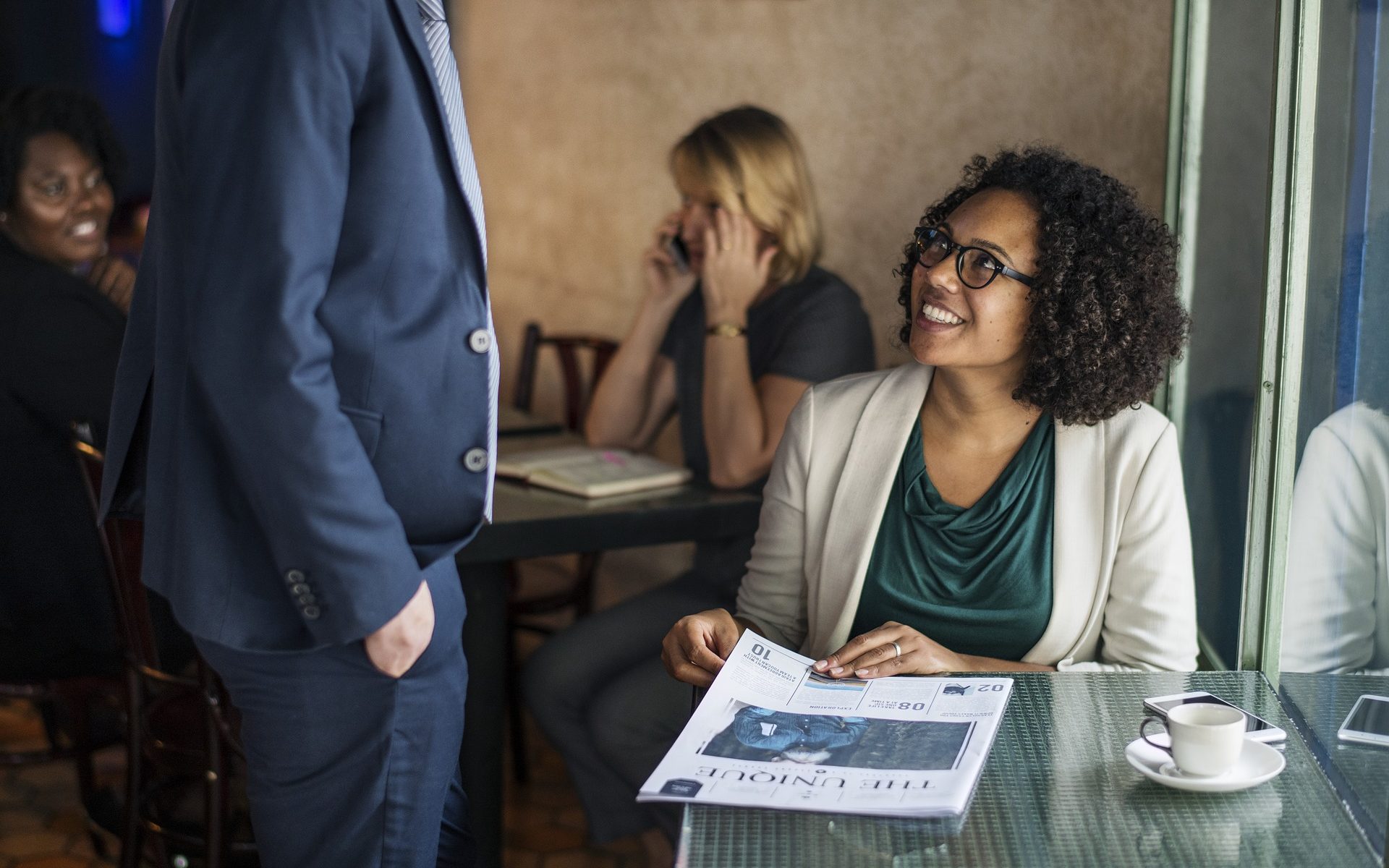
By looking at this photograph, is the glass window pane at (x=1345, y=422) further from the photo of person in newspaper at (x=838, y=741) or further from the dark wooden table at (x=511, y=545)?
the dark wooden table at (x=511, y=545)

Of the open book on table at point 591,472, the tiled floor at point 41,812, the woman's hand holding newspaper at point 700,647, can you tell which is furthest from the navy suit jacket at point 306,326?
the tiled floor at point 41,812

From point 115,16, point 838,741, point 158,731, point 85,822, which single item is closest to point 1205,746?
point 838,741

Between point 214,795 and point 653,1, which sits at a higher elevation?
point 653,1

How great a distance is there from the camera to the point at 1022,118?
256 centimetres

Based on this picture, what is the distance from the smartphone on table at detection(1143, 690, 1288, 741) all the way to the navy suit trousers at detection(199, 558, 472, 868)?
0.77 metres

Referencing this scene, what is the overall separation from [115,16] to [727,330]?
136 inches

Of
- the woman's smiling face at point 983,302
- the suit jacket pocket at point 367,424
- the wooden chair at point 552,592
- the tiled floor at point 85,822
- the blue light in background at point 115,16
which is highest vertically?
the blue light in background at point 115,16

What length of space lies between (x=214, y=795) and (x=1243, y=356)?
171cm

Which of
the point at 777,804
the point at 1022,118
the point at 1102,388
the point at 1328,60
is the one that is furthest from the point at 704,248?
the point at 777,804

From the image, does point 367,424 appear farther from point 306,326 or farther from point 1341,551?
point 1341,551

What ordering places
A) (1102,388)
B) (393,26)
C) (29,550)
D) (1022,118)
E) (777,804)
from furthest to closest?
(1022,118) → (29,550) → (1102,388) → (393,26) → (777,804)

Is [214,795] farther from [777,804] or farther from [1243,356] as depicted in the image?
[1243,356]

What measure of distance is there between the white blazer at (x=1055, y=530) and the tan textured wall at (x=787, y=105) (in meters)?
0.90

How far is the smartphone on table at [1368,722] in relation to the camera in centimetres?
116
